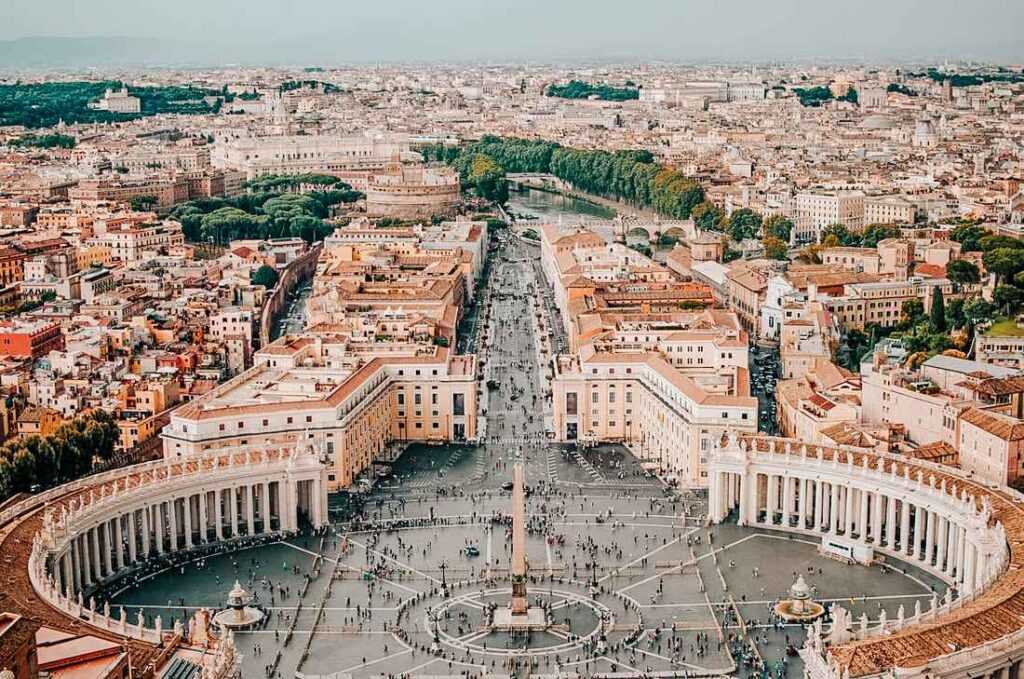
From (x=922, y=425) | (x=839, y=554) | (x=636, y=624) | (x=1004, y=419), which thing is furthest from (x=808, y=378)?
(x=636, y=624)

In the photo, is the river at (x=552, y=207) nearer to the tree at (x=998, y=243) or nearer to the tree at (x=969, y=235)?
the tree at (x=969, y=235)

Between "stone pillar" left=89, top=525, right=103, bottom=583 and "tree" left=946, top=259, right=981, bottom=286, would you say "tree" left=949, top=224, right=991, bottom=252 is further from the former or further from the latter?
"stone pillar" left=89, top=525, right=103, bottom=583

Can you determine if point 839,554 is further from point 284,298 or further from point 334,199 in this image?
point 334,199

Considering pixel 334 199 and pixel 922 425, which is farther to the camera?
pixel 334 199

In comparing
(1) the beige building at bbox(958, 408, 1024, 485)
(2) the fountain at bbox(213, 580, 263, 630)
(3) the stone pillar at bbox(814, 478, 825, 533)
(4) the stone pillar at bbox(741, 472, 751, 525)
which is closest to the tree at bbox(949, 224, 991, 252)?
(1) the beige building at bbox(958, 408, 1024, 485)

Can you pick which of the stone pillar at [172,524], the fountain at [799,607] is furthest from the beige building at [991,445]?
the stone pillar at [172,524]

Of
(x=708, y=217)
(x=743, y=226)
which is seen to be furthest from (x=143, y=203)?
(x=743, y=226)
